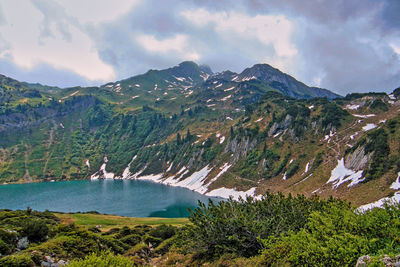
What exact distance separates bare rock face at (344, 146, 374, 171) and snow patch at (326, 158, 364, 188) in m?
2.32

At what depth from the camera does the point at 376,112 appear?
148m

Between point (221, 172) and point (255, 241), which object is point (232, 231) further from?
point (221, 172)

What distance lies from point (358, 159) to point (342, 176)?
10373 mm

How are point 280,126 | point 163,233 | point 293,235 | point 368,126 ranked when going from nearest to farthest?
point 293,235 → point 163,233 → point 368,126 → point 280,126

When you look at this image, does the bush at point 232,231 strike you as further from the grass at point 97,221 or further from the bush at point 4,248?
the grass at point 97,221

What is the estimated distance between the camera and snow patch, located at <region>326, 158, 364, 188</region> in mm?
95800

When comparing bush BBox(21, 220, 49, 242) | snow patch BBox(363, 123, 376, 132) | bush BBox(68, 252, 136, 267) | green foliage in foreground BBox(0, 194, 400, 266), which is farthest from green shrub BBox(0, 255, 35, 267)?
snow patch BBox(363, 123, 376, 132)

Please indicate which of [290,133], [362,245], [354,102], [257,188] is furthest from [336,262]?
[354,102]

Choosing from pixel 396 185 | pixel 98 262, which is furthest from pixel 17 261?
pixel 396 185

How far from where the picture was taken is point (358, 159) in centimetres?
10406

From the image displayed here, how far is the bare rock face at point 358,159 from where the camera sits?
99.3 metres

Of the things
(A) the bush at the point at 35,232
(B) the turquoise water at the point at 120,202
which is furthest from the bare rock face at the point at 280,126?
(A) the bush at the point at 35,232

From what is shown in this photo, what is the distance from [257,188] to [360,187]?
64.8m

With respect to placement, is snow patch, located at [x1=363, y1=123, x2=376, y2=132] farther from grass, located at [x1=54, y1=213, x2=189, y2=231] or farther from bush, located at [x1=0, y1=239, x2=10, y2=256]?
bush, located at [x1=0, y1=239, x2=10, y2=256]
